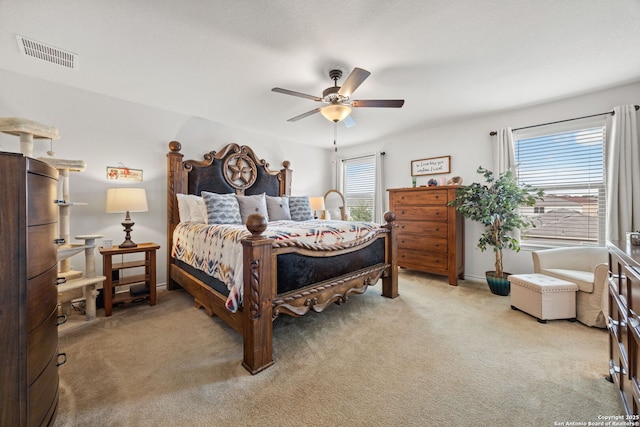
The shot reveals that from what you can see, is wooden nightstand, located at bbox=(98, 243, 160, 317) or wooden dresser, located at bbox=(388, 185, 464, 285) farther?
wooden dresser, located at bbox=(388, 185, 464, 285)

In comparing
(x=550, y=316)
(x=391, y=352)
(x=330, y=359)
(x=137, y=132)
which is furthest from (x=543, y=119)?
(x=137, y=132)

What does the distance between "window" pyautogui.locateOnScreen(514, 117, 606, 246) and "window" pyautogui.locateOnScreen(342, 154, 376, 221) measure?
2.49 meters

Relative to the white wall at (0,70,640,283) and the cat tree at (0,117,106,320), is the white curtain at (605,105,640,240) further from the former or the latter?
the cat tree at (0,117,106,320)

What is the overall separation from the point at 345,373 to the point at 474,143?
150 inches

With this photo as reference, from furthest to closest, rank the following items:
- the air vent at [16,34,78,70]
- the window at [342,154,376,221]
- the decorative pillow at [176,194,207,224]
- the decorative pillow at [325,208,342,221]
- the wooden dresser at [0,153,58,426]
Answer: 1. the decorative pillow at [325,208,342,221]
2. the window at [342,154,376,221]
3. the decorative pillow at [176,194,207,224]
4. the air vent at [16,34,78,70]
5. the wooden dresser at [0,153,58,426]

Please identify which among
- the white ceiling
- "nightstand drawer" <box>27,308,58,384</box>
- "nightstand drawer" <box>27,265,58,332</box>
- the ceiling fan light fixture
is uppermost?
the white ceiling

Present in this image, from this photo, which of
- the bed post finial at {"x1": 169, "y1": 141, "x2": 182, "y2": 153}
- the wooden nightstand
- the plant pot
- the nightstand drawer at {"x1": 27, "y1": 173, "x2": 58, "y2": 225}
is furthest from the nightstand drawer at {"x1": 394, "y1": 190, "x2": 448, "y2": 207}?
the nightstand drawer at {"x1": 27, "y1": 173, "x2": 58, "y2": 225}

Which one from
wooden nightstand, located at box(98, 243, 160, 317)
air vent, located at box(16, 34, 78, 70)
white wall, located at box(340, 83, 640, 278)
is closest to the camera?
air vent, located at box(16, 34, 78, 70)

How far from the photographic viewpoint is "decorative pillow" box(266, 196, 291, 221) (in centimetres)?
372

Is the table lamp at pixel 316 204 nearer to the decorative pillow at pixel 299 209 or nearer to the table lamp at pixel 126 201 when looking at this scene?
the decorative pillow at pixel 299 209

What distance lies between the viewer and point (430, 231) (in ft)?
12.4

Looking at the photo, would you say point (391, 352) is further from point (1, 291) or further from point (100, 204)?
point (100, 204)

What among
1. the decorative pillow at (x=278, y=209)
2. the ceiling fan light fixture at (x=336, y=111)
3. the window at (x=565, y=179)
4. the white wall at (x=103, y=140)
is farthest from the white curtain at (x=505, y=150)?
the white wall at (x=103, y=140)

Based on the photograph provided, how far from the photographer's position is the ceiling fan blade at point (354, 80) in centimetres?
200
